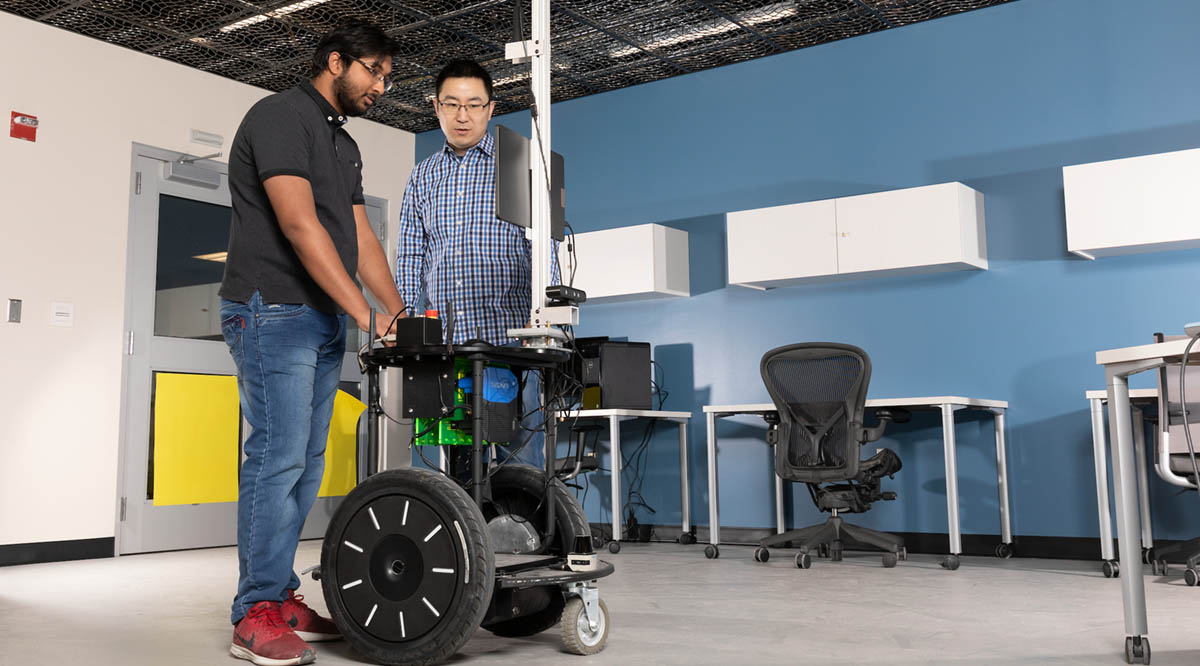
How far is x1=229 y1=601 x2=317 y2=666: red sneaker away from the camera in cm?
220

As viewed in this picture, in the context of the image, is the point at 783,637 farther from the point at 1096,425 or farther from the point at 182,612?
the point at 1096,425

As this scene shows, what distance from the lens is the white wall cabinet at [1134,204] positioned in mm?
4457

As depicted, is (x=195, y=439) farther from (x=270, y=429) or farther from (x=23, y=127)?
(x=270, y=429)

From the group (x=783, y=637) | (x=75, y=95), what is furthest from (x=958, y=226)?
(x=75, y=95)

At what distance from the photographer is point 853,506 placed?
15.5 feet

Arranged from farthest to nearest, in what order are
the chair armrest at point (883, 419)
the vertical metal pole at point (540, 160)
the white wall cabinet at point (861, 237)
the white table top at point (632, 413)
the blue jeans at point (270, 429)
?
the white table top at point (632, 413) → the white wall cabinet at point (861, 237) → the chair armrest at point (883, 419) → the vertical metal pole at point (540, 160) → the blue jeans at point (270, 429)

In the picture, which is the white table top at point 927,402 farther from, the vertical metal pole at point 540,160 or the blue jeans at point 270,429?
the blue jeans at point 270,429

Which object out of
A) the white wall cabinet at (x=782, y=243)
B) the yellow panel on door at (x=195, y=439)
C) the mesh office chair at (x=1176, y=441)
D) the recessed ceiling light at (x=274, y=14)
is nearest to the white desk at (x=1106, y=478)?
the mesh office chair at (x=1176, y=441)

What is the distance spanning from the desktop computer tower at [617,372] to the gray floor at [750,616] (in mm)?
1180

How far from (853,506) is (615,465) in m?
1.31

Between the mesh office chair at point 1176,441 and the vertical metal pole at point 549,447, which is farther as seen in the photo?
the vertical metal pole at point 549,447

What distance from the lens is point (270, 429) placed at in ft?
7.60

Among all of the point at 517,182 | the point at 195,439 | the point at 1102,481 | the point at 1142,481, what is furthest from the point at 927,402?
the point at 195,439

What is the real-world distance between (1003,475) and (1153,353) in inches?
119
